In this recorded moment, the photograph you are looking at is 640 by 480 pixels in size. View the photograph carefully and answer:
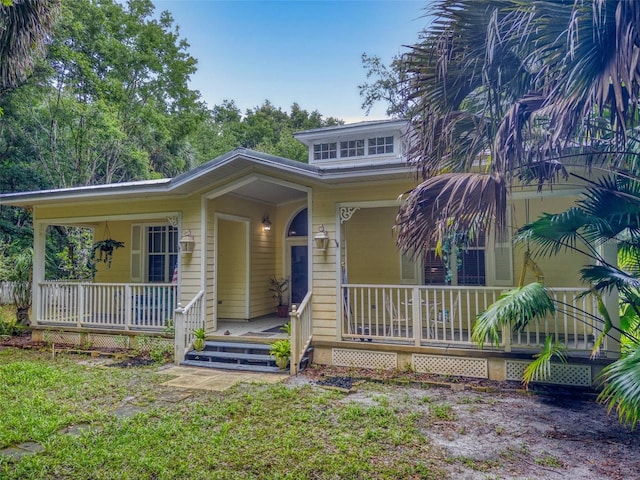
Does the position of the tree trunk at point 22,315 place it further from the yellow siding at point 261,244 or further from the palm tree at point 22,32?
the palm tree at point 22,32

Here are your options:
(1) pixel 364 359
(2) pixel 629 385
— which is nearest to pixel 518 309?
(2) pixel 629 385

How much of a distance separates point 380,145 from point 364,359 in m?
6.40

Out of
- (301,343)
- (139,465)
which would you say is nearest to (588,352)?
(301,343)

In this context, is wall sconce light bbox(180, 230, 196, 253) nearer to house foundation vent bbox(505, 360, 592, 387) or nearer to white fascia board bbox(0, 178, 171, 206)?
white fascia board bbox(0, 178, 171, 206)

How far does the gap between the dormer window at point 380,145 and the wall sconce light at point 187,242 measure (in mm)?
5568

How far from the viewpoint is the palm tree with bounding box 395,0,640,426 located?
2.97m

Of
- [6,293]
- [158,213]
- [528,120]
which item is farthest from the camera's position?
[6,293]

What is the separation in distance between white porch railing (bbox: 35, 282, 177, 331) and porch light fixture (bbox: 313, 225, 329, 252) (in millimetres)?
3322

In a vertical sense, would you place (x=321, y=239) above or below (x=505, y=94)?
below

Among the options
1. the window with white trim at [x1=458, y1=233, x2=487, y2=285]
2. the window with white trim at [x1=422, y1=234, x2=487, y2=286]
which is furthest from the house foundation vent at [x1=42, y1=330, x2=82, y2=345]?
the window with white trim at [x1=458, y1=233, x2=487, y2=285]

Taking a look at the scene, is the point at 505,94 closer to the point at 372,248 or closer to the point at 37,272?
the point at 372,248

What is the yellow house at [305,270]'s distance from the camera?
6875 millimetres

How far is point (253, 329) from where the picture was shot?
29.3ft

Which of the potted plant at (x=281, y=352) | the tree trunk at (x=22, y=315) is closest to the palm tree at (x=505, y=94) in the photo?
the potted plant at (x=281, y=352)
